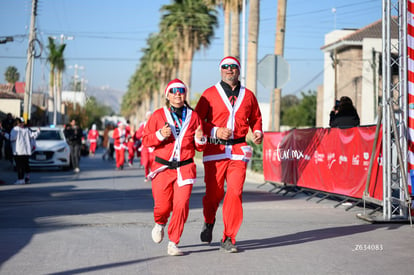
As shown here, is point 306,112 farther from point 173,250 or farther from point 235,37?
point 173,250

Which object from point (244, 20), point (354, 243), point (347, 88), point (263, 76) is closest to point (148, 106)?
point (347, 88)

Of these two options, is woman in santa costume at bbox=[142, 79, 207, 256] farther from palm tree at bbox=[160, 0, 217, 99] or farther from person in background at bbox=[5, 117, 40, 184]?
palm tree at bbox=[160, 0, 217, 99]

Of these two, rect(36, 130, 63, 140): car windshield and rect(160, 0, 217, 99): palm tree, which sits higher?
rect(160, 0, 217, 99): palm tree

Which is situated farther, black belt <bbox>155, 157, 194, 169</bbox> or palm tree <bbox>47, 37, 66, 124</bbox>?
palm tree <bbox>47, 37, 66, 124</bbox>

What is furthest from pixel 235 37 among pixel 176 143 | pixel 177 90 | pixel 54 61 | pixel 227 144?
pixel 54 61

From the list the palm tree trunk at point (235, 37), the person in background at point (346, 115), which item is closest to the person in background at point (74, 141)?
the palm tree trunk at point (235, 37)

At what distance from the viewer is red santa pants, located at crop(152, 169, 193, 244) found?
746 cm

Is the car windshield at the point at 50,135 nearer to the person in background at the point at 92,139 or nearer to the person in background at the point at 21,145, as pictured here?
the person in background at the point at 21,145

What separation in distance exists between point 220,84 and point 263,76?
13.2 meters

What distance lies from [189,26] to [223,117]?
4645cm

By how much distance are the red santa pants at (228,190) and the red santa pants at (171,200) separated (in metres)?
0.50

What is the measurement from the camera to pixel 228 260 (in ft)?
23.9

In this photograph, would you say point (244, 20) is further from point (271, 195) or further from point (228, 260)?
point (228, 260)

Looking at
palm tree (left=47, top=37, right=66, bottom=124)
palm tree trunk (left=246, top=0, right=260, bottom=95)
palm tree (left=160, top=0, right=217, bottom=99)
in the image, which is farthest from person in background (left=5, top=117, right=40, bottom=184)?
palm tree (left=47, top=37, right=66, bottom=124)
